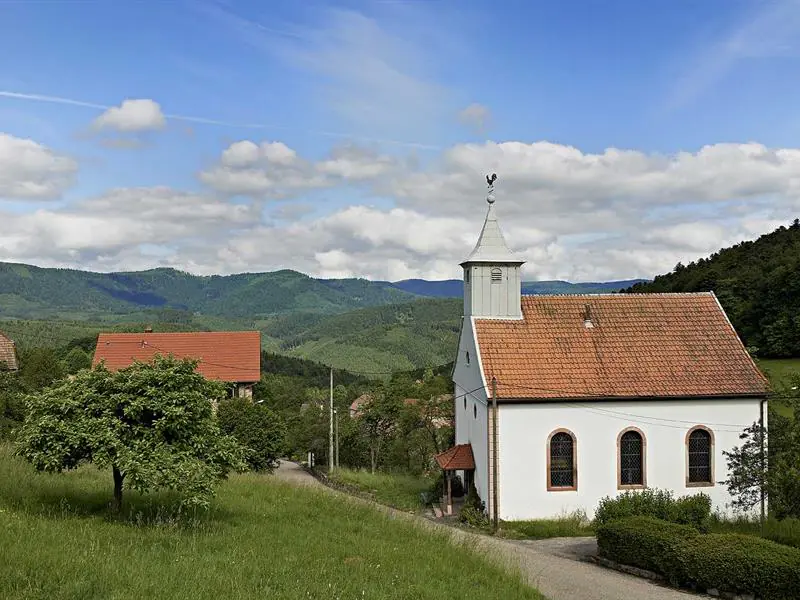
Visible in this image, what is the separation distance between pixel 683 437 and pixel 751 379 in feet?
10.7

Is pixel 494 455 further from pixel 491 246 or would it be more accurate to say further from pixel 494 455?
pixel 491 246

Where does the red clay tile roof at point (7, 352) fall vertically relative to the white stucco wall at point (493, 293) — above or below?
below

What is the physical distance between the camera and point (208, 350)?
59.8 meters

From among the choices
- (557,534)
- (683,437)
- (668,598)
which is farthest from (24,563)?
(683,437)

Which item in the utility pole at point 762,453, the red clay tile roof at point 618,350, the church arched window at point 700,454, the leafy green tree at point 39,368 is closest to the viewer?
the utility pole at point 762,453

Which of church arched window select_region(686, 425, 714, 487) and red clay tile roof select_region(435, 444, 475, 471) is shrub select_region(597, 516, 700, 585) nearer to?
church arched window select_region(686, 425, 714, 487)

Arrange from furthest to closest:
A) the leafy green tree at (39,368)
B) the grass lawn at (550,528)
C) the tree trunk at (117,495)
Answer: the leafy green tree at (39,368), the grass lawn at (550,528), the tree trunk at (117,495)

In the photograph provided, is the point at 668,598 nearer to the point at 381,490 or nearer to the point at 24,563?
the point at 24,563

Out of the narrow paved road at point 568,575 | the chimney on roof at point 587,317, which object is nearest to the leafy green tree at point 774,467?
the narrow paved road at point 568,575

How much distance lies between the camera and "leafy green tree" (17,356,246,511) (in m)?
11.8

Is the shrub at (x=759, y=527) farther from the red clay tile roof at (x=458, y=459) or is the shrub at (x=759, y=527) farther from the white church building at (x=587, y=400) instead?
the red clay tile roof at (x=458, y=459)

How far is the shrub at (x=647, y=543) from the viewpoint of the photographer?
16.3m

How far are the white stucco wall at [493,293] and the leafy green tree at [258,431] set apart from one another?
51.5 feet

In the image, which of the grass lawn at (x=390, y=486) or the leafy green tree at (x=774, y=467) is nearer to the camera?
the leafy green tree at (x=774, y=467)
